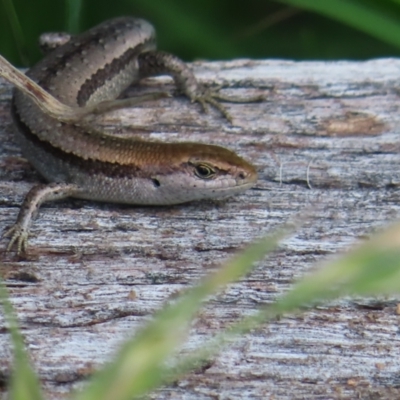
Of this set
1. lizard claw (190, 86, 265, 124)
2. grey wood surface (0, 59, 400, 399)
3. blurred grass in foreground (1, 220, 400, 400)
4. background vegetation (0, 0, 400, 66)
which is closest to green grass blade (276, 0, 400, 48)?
grey wood surface (0, 59, 400, 399)

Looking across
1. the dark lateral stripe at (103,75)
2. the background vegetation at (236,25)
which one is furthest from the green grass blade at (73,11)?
the dark lateral stripe at (103,75)

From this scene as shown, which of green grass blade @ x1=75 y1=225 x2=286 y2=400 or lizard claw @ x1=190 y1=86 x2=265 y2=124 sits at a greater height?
lizard claw @ x1=190 y1=86 x2=265 y2=124

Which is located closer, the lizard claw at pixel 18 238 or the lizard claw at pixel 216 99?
the lizard claw at pixel 18 238

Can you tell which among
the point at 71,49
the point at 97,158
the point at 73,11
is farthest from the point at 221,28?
the point at 97,158

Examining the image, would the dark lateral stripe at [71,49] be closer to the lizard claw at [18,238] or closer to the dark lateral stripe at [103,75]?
the dark lateral stripe at [103,75]

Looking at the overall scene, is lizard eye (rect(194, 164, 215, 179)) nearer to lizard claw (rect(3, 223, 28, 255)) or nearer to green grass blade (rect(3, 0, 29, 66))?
lizard claw (rect(3, 223, 28, 255))

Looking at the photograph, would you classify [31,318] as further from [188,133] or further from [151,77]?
[151,77]
